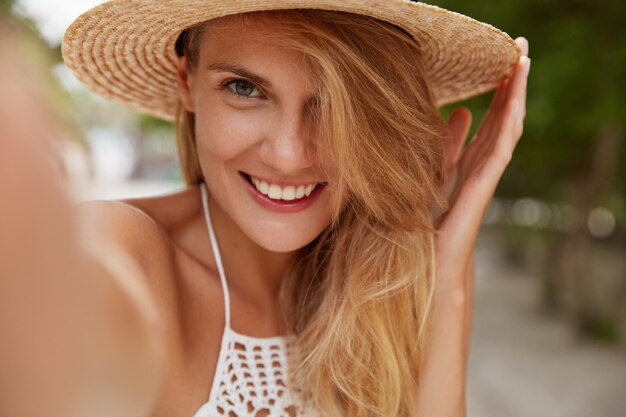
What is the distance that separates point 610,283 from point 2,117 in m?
11.4

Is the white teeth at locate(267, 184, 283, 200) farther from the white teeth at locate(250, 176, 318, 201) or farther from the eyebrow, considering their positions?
the eyebrow

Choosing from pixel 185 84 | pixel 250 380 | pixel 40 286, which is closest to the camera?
pixel 40 286

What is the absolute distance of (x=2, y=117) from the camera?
0.45 m

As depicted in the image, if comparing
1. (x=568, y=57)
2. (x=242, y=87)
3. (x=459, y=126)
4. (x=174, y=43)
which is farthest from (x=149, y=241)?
(x=568, y=57)

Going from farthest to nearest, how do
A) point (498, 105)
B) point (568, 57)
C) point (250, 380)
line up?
point (568, 57), point (498, 105), point (250, 380)

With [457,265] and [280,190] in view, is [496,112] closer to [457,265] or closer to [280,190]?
[457,265]

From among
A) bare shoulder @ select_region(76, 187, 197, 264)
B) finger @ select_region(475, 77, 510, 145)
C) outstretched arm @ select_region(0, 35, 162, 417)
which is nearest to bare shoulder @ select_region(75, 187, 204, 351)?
bare shoulder @ select_region(76, 187, 197, 264)

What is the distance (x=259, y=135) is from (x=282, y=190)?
15 centimetres

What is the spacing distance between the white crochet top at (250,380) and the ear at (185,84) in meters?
0.42

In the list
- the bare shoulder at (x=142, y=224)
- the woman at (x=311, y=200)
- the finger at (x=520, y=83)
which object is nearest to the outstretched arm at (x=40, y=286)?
the bare shoulder at (x=142, y=224)

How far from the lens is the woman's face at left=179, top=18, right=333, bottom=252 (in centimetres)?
147

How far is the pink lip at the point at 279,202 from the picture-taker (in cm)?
161

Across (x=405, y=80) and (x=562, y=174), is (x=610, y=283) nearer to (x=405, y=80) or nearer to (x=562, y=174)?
(x=562, y=174)

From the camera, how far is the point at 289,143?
58.2 inches
